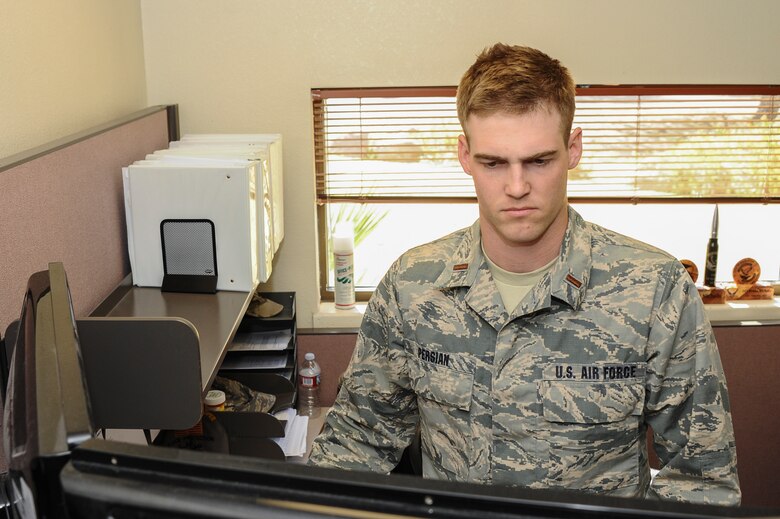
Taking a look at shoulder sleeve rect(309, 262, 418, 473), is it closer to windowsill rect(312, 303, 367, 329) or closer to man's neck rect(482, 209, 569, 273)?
man's neck rect(482, 209, 569, 273)

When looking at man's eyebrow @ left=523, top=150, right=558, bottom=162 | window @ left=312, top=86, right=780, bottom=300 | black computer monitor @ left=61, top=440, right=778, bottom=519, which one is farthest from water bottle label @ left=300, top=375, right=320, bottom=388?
black computer monitor @ left=61, top=440, right=778, bottom=519

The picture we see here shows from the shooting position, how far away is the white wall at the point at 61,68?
65.5 inches

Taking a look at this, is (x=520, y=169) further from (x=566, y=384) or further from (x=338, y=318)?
(x=338, y=318)

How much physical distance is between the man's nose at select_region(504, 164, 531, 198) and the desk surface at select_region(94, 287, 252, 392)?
27.1 inches

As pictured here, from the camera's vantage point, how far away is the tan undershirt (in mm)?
1522

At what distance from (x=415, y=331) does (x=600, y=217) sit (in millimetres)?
1673

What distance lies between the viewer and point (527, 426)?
4.75 feet

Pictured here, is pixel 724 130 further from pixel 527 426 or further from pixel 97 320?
pixel 97 320

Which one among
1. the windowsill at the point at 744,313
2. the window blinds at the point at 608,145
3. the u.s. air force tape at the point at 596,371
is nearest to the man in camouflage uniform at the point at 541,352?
the u.s. air force tape at the point at 596,371

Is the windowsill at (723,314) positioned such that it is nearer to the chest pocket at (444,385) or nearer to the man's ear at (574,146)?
the chest pocket at (444,385)

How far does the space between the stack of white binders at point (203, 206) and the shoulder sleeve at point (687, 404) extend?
1081 millimetres

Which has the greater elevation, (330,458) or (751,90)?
(751,90)

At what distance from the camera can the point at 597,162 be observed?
9.66 ft

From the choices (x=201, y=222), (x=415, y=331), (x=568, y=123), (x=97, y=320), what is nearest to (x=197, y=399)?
(x=97, y=320)
